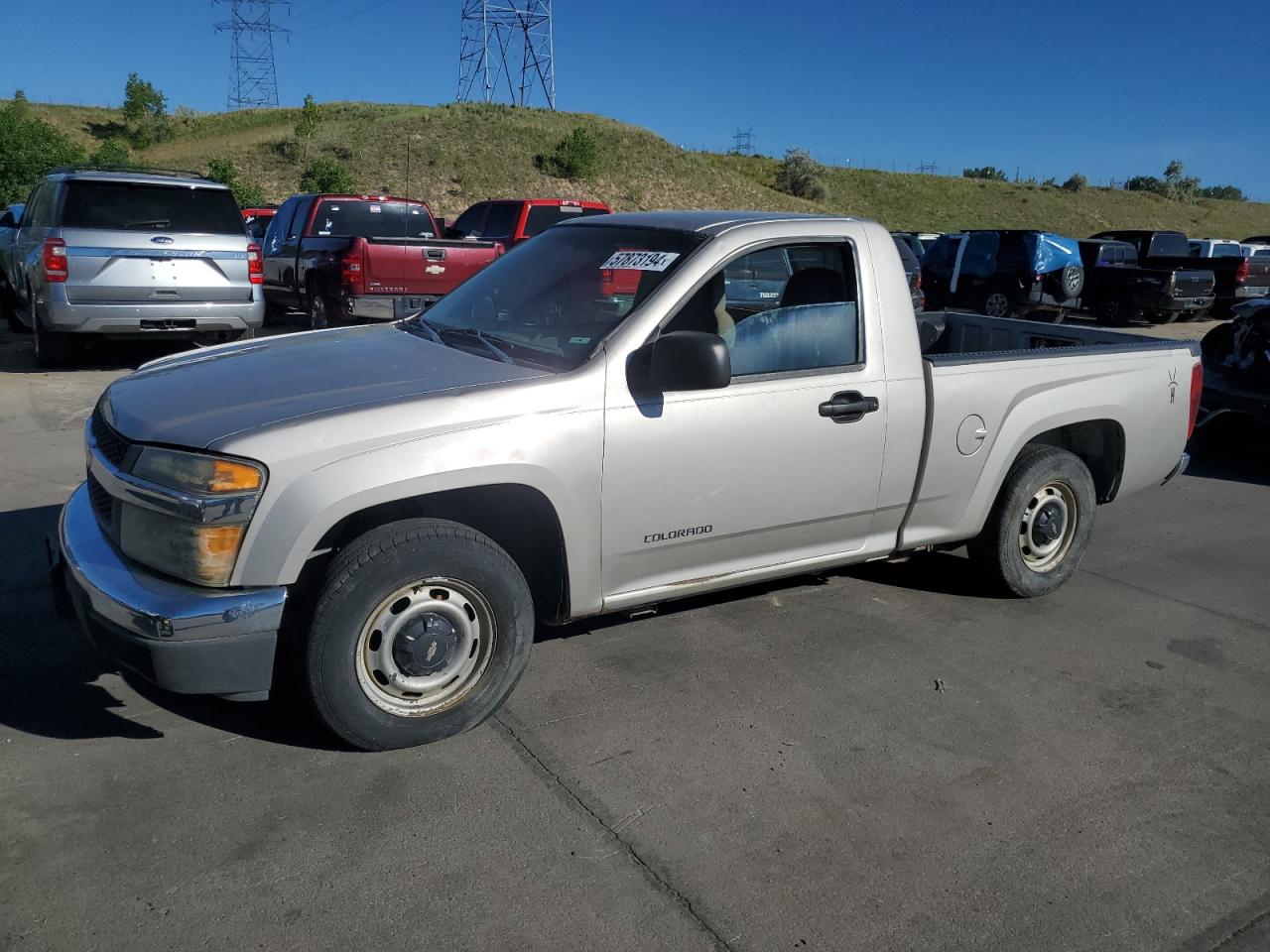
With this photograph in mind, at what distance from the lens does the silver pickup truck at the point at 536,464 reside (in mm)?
3072

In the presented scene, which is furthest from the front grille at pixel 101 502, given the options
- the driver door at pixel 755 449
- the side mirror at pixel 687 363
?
the side mirror at pixel 687 363

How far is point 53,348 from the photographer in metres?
10.8

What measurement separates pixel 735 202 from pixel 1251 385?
51023 mm

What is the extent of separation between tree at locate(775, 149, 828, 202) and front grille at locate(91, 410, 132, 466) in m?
66.3

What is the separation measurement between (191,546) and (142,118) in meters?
67.3

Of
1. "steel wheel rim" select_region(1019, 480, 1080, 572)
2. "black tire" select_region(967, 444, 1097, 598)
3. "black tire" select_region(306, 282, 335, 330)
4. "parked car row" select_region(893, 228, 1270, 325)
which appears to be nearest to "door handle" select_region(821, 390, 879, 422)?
"black tire" select_region(967, 444, 1097, 598)

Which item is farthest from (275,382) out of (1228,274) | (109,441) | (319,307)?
(1228,274)

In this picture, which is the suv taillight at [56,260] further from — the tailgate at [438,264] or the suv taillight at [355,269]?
the tailgate at [438,264]

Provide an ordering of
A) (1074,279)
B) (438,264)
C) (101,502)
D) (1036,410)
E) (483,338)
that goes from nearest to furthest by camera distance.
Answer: (101,502)
(483,338)
(1036,410)
(438,264)
(1074,279)

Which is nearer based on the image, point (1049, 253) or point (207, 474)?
point (207, 474)

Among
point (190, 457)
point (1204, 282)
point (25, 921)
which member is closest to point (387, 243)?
point (190, 457)

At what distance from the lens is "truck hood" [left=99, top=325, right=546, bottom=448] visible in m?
3.22

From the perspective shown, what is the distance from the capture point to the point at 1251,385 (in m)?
8.07

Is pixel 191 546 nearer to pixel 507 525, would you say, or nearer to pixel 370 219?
pixel 507 525
